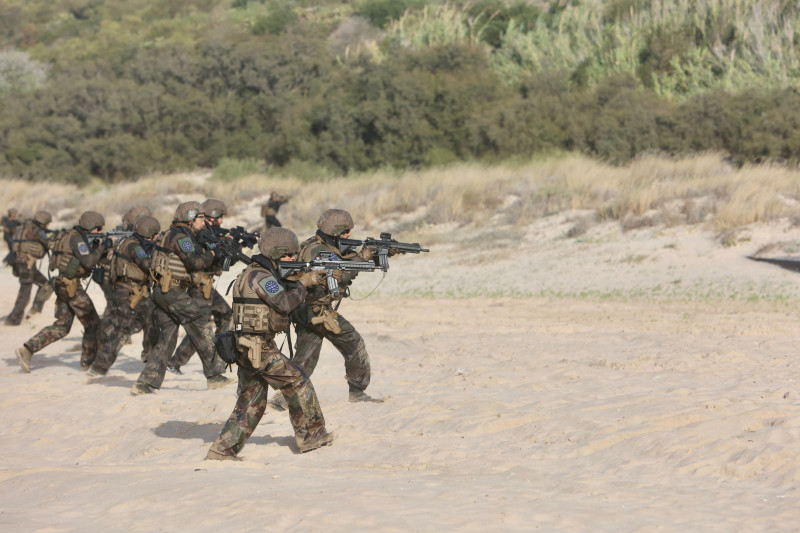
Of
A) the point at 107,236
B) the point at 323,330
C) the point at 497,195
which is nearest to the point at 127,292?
the point at 107,236

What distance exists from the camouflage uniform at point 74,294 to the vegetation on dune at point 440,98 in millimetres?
17491

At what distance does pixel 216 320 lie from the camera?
435 inches

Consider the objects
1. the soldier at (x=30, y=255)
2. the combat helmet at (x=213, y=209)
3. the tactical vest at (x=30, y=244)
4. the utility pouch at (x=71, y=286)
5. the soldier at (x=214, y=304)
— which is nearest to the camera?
the soldier at (x=214, y=304)

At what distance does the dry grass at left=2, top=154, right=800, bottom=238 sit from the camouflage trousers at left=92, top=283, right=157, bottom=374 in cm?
1027

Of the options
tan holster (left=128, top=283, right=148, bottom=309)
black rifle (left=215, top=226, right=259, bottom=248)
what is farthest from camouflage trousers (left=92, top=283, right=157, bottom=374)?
black rifle (left=215, top=226, right=259, bottom=248)

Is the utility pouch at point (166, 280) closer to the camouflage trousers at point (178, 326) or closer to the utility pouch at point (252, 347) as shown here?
the camouflage trousers at point (178, 326)

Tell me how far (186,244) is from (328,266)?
8.40ft

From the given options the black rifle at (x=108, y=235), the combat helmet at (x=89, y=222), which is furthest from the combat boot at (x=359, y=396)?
the combat helmet at (x=89, y=222)

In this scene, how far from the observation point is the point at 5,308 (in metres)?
18.2

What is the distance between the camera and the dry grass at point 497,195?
20.1 m

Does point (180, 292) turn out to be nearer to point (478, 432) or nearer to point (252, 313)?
point (252, 313)

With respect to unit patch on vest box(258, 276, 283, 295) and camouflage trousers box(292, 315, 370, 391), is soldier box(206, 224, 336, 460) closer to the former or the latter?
unit patch on vest box(258, 276, 283, 295)

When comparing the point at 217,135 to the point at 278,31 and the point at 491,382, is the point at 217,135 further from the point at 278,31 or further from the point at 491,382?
the point at 491,382

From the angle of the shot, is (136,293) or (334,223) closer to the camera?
(334,223)
